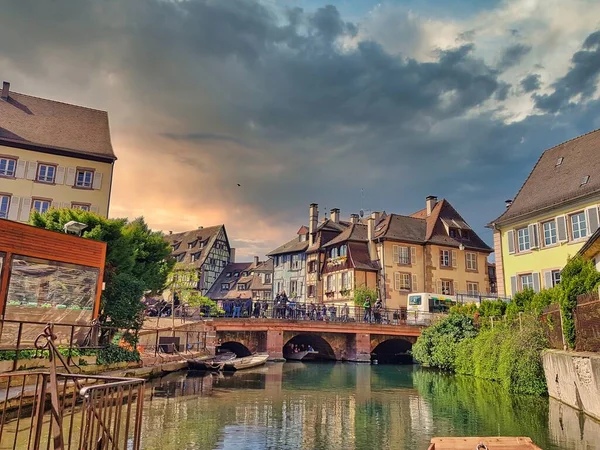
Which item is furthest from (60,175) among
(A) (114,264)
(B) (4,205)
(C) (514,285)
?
(C) (514,285)

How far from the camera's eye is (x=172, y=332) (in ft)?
96.6

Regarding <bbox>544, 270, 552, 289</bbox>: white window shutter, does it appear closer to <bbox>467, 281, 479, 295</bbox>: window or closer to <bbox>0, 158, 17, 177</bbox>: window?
<bbox>467, 281, 479, 295</bbox>: window

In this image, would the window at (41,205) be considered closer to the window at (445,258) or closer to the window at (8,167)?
the window at (8,167)

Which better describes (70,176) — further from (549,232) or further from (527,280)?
(549,232)

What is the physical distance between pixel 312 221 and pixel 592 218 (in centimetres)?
3458

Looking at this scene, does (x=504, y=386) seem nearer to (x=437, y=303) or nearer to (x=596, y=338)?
(x=596, y=338)

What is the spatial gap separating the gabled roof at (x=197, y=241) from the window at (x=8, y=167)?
113 feet

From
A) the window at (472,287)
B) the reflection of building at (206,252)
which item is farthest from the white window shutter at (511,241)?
the reflection of building at (206,252)

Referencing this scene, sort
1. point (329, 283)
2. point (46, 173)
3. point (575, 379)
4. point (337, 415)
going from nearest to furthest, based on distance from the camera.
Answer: point (575, 379) → point (337, 415) → point (46, 173) → point (329, 283)

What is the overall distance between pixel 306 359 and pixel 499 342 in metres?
19.8

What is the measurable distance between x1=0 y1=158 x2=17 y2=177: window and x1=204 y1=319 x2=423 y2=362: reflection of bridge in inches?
648

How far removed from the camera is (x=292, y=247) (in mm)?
59375

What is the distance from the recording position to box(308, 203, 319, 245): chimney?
5647cm

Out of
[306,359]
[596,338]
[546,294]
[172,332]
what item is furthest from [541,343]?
[306,359]
